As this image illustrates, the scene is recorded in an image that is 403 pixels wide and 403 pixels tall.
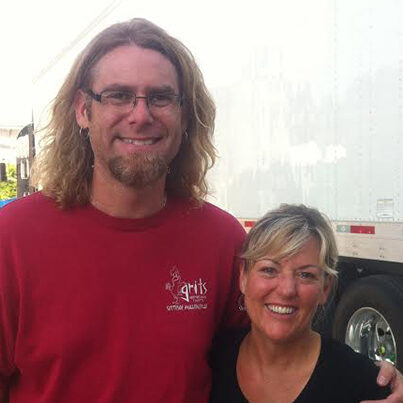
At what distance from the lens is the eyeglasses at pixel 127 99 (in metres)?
2.14

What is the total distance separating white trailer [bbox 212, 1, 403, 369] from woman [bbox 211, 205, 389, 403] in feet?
7.39

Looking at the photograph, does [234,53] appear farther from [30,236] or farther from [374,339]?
[30,236]

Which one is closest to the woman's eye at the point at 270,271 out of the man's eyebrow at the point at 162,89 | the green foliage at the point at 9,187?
the man's eyebrow at the point at 162,89

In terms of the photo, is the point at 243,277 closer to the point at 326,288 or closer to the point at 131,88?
the point at 326,288

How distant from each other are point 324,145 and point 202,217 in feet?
9.16

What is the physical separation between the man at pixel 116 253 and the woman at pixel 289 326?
0.10m

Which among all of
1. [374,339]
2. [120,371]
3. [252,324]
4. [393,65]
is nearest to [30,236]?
[120,371]

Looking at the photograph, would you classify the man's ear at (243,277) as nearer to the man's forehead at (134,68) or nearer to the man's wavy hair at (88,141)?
the man's wavy hair at (88,141)

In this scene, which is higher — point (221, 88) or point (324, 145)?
point (221, 88)

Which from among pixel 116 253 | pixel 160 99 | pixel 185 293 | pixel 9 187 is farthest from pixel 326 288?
pixel 9 187

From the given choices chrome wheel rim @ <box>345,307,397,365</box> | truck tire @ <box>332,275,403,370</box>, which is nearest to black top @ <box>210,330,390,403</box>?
truck tire @ <box>332,275,403,370</box>

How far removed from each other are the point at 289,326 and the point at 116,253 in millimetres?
621

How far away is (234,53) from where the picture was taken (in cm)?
613

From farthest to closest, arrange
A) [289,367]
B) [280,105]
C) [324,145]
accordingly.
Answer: [280,105], [324,145], [289,367]
